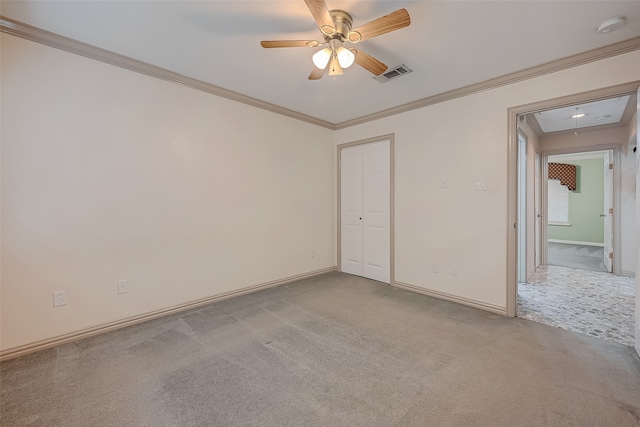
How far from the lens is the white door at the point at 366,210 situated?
403 centimetres

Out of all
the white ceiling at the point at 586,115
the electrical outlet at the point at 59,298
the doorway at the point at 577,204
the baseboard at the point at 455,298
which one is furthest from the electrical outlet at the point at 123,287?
the doorway at the point at 577,204

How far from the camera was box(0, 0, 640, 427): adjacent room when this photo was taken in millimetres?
1718

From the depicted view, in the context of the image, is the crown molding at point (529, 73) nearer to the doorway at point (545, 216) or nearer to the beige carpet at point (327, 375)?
the doorway at point (545, 216)

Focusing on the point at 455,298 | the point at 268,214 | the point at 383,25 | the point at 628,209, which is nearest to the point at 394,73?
the point at 383,25

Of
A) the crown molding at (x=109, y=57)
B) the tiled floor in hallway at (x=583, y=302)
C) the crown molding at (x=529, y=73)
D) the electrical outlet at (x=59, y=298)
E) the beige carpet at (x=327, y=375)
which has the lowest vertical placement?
the tiled floor in hallway at (x=583, y=302)

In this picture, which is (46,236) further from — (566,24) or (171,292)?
(566,24)

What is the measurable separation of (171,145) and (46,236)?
131 cm

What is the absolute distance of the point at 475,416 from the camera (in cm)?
151

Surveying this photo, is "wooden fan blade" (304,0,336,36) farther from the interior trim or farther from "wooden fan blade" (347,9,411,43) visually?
the interior trim

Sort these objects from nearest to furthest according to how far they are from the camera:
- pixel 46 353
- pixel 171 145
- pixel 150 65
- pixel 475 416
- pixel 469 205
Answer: pixel 475 416 → pixel 46 353 → pixel 150 65 → pixel 171 145 → pixel 469 205

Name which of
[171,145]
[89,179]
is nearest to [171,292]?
[89,179]

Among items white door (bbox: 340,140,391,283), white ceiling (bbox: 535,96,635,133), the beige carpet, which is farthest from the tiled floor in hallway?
white ceiling (bbox: 535,96,635,133)

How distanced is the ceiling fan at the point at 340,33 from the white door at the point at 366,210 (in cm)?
197

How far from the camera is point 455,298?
3250mm
